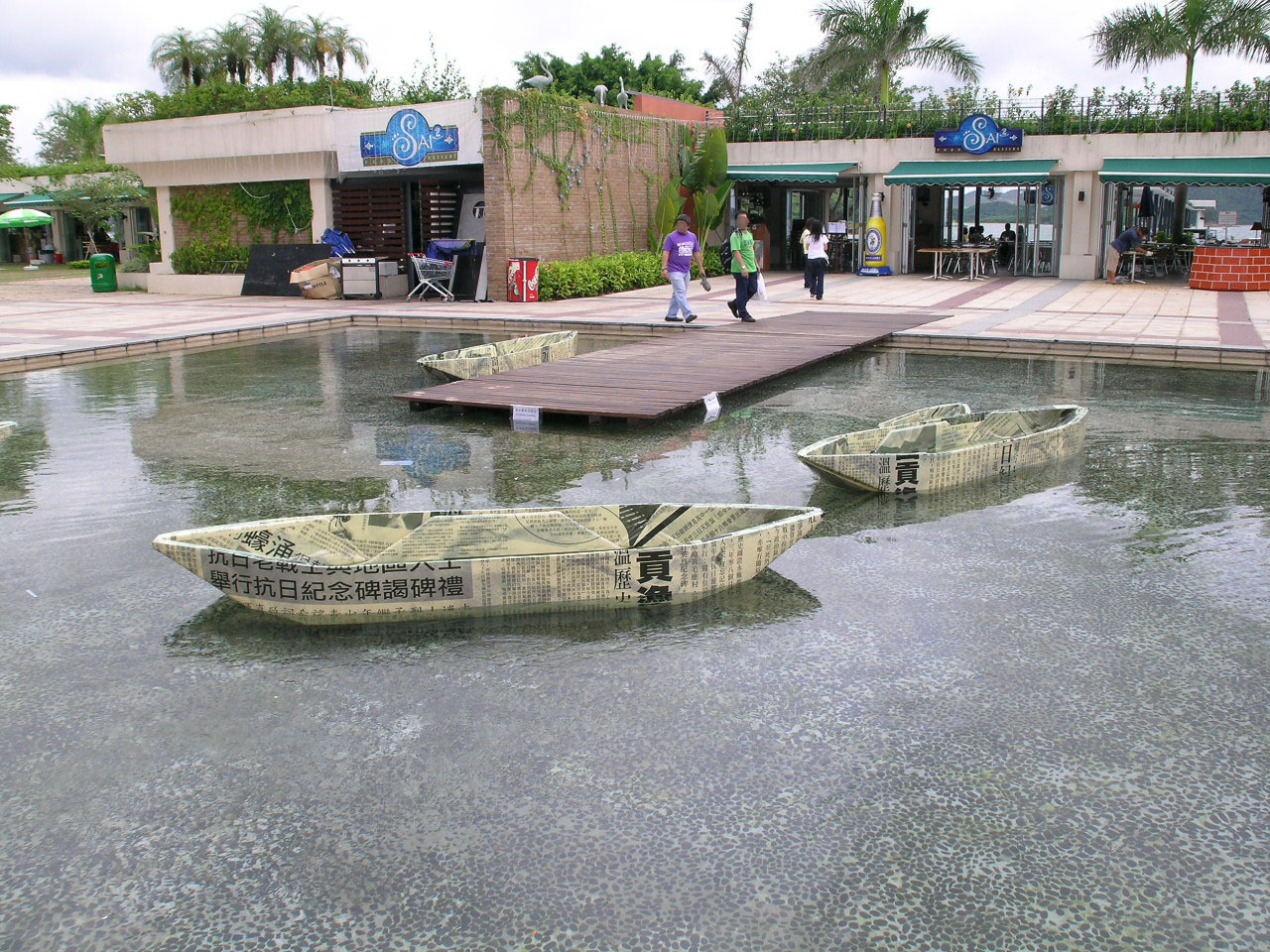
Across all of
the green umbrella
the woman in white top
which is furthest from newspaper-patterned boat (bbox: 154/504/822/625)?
the green umbrella

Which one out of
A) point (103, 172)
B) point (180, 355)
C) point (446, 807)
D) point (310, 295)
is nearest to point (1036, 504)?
point (446, 807)

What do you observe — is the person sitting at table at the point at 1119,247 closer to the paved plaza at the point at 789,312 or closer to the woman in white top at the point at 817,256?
the paved plaza at the point at 789,312

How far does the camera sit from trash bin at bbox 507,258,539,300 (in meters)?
21.2

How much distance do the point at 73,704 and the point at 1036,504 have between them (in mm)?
5459

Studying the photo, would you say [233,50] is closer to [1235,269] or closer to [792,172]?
[792,172]

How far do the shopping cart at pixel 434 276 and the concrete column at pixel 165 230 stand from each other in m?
7.61

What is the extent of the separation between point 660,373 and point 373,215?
48.2 feet

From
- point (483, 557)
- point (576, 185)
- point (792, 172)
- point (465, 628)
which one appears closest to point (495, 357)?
point (483, 557)

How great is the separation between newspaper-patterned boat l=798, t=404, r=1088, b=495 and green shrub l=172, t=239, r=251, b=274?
826 inches

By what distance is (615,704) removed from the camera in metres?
4.36

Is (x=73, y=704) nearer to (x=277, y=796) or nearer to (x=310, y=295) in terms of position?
(x=277, y=796)

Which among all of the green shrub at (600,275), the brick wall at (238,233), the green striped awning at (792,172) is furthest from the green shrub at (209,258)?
the green striped awning at (792,172)

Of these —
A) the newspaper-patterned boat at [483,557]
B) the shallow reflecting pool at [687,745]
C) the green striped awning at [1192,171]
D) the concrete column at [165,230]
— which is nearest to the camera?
the shallow reflecting pool at [687,745]

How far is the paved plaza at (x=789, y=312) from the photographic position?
14.1m
